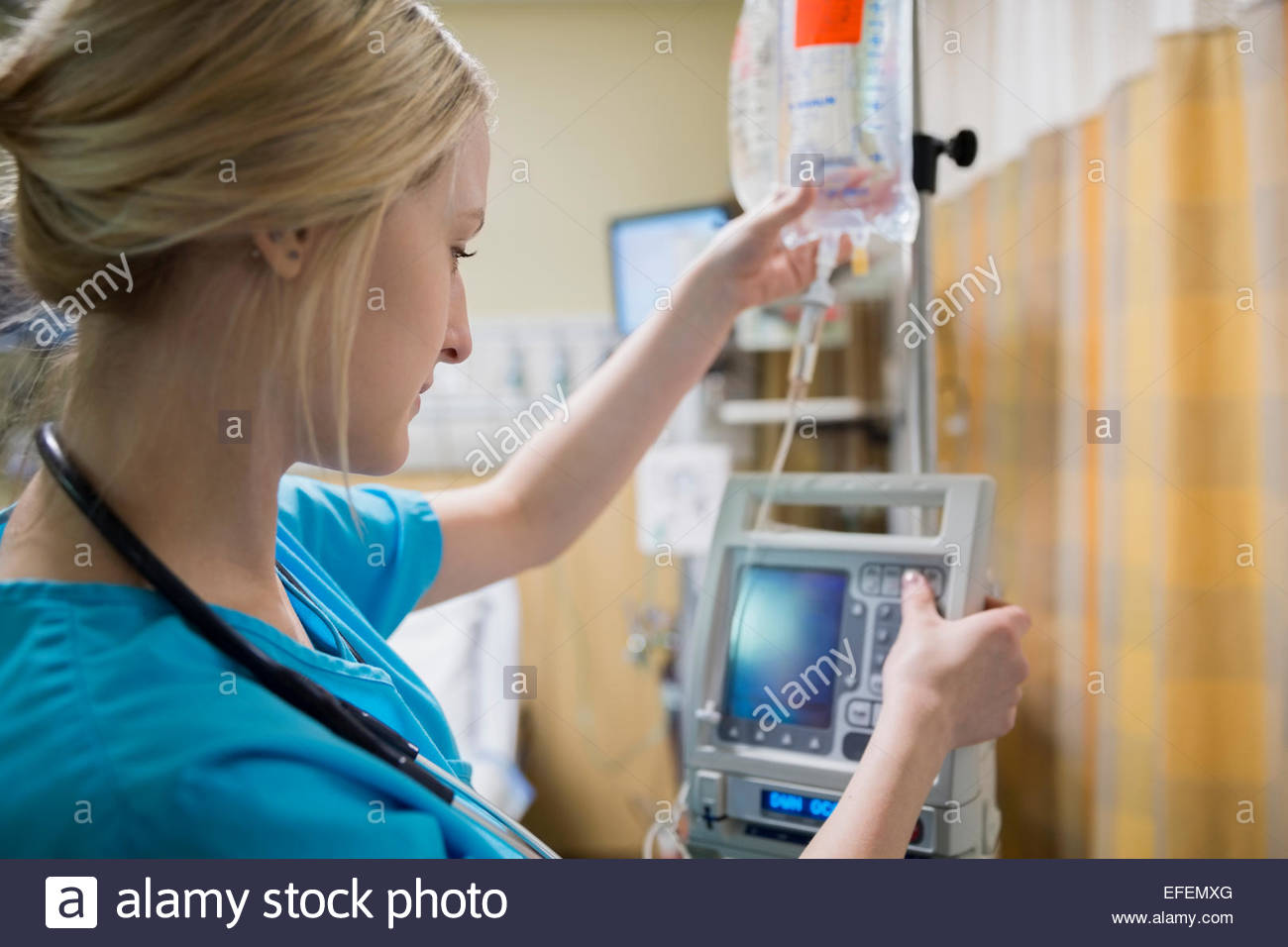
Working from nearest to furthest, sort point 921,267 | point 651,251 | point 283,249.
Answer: point 283,249 < point 921,267 < point 651,251

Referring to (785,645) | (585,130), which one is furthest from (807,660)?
(585,130)

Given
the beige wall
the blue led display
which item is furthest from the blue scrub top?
the beige wall

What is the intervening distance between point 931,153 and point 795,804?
2.47 ft

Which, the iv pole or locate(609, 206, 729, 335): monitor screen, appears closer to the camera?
the iv pole

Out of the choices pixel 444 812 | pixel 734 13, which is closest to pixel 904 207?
pixel 444 812

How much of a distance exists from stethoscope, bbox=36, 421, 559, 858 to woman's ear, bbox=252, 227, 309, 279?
0.19m

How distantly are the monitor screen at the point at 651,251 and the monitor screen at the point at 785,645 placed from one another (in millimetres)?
1599

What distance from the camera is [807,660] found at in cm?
97

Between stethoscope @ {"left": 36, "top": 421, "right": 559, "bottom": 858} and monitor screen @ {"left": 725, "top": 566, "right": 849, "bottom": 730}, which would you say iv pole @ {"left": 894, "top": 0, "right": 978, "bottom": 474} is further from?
stethoscope @ {"left": 36, "top": 421, "right": 559, "bottom": 858}

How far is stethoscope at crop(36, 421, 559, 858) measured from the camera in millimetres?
584

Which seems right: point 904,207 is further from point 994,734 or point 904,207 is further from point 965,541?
point 994,734

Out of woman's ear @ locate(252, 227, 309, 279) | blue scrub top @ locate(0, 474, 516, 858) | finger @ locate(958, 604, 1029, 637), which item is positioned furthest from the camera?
finger @ locate(958, 604, 1029, 637)

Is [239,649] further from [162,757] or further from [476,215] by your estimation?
[476,215]

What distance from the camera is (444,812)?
2.02ft
